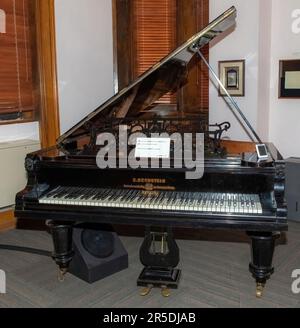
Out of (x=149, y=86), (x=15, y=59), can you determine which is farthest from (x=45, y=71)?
(x=149, y=86)

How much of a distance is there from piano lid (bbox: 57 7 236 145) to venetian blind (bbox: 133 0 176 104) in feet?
4.35

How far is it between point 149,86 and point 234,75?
1530mm

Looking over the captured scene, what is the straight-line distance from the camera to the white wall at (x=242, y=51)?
394 cm

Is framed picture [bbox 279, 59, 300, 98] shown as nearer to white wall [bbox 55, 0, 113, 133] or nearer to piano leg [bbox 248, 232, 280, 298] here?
white wall [bbox 55, 0, 113, 133]

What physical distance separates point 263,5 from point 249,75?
0.67 m

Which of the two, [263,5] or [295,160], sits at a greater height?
[263,5]

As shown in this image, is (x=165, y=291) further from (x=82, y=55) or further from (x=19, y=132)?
(x=82, y=55)

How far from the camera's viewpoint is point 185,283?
270 centimetres

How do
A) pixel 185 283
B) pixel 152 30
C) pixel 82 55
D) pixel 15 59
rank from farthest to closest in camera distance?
pixel 152 30 → pixel 82 55 → pixel 15 59 → pixel 185 283

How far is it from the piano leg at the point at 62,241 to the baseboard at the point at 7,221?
4.49ft

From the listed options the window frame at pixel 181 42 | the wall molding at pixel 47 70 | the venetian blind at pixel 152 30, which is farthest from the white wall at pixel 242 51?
the wall molding at pixel 47 70
